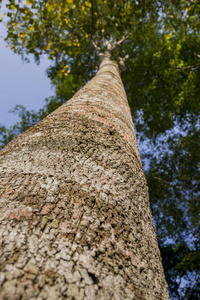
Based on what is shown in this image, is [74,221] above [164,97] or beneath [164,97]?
beneath

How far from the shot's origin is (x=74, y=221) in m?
0.64

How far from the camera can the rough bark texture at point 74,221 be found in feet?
1.56

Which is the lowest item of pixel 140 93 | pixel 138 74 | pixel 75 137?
pixel 75 137

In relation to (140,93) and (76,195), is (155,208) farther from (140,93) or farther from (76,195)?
(76,195)

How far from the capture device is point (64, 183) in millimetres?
764

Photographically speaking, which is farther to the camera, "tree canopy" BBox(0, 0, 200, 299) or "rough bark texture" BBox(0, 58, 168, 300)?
"tree canopy" BBox(0, 0, 200, 299)

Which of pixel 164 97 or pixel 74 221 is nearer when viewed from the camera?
pixel 74 221

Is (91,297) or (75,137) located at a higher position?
(75,137)

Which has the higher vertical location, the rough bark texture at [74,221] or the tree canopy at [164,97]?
the tree canopy at [164,97]

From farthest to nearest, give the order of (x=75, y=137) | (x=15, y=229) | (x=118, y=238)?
(x=75, y=137), (x=118, y=238), (x=15, y=229)

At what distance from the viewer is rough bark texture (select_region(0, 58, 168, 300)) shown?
1.56 ft

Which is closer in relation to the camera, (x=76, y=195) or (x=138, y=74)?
(x=76, y=195)

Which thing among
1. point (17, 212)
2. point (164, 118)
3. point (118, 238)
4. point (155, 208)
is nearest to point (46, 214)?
point (17, 212)

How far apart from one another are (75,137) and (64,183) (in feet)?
1.24
